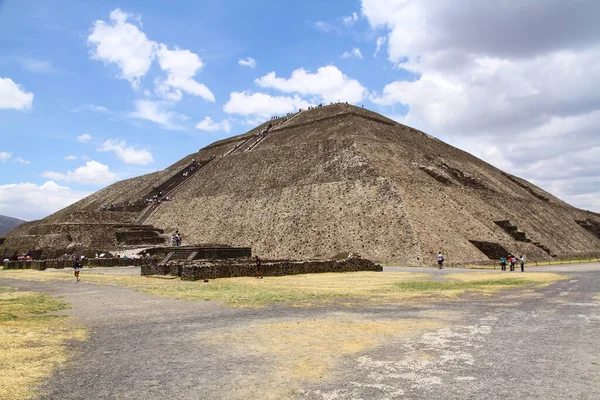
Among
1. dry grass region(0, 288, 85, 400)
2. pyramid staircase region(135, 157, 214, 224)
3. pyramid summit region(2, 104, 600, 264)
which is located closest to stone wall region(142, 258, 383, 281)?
pyramid summit region(2, 104, 600, 264)

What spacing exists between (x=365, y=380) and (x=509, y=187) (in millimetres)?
62176

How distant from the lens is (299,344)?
377 inches

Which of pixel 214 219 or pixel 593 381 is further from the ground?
pixel 214 219

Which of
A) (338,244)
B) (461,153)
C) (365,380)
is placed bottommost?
(365,380)

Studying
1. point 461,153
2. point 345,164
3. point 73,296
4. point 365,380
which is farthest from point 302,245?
point 461,153

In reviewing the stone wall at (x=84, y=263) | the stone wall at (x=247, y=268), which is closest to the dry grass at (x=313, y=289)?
the stone wall at (x=247, y=268)

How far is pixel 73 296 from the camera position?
18562mm

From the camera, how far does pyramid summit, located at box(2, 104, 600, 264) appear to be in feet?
129

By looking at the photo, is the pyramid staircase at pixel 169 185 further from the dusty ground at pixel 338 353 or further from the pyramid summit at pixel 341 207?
the dusty ground at pixel 338 353

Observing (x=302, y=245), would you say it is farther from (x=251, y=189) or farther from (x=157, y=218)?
(x=157, y=218)

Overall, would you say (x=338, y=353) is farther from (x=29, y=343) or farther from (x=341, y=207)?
(x=341, y=207)

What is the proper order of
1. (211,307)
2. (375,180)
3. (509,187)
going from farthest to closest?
1. (509,187)
2. (375,180)
3. (211,307)

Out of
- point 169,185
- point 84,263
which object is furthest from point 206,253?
point 169,185

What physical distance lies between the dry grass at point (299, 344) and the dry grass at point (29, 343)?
2952mm
